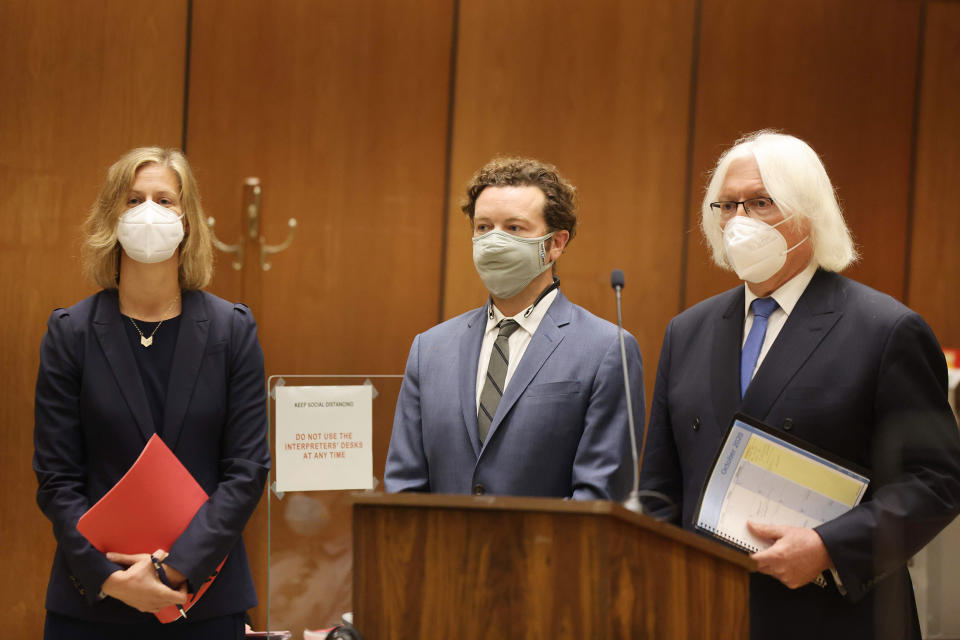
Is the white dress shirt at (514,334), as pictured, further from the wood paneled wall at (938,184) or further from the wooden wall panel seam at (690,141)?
the wood paneled wall at (938,184)

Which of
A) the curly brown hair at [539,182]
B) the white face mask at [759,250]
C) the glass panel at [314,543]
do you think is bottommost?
the glass panel at [314,543]

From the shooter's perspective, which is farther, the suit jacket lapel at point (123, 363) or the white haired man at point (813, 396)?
the suit jacket lapel at point (123, 363)

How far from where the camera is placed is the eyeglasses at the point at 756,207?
6.56 feet

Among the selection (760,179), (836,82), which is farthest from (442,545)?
(836,82)

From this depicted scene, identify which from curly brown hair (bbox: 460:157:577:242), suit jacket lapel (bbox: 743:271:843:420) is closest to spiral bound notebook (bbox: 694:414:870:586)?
suit jacket lapel (bbox: 743:271:843:420)

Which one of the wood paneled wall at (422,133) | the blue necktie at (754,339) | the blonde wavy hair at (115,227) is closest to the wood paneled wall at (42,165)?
the wood paneled wall at (422,133)

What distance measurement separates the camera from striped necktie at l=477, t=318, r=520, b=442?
2.22 metres

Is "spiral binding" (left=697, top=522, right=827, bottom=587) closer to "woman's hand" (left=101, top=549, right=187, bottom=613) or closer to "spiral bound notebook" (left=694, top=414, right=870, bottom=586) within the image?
"spiral bound notebook" (left=694, top=414, right=870, bottom=586)

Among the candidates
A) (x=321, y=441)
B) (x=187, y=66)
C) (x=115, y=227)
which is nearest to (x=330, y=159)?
(x=187, y=66)

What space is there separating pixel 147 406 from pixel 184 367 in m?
0.12

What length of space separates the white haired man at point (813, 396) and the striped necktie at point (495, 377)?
38cm

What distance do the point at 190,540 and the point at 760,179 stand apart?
1.49 meters

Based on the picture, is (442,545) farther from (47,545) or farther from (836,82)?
(836,82)

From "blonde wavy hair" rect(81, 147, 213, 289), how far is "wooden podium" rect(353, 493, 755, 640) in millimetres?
1068
